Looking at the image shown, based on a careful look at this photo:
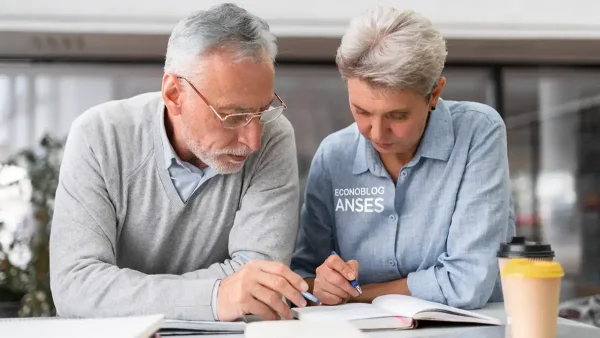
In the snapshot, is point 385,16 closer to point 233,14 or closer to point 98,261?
point 233,14

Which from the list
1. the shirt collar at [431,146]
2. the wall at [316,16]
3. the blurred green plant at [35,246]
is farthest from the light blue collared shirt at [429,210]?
the blurred green plant at [35,246]

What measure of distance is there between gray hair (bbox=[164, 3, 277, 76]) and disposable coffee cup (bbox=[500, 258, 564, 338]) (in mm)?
774

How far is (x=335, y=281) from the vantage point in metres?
1.52

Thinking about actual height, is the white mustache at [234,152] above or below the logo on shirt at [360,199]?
above

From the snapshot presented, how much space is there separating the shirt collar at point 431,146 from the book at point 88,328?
802 mm

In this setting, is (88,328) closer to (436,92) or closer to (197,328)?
(197,328)

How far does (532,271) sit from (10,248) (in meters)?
3.10

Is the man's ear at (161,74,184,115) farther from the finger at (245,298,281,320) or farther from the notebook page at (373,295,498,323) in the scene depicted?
the notebook page at (373,295,498,323)

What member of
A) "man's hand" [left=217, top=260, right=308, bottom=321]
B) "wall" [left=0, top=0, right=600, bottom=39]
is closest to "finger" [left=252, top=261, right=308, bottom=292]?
"man's hand" [left=217, top=260, right=308, bottom=321]

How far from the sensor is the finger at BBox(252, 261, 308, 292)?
1.32 m

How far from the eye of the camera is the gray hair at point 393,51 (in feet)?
5.10

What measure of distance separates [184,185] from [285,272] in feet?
1.44

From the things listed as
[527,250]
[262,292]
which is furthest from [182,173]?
[527,250]

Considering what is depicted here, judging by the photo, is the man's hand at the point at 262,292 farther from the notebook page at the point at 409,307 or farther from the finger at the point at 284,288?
the notebook page at the point at 409,307
